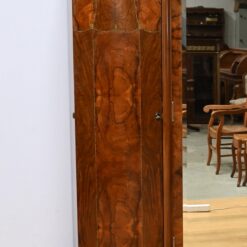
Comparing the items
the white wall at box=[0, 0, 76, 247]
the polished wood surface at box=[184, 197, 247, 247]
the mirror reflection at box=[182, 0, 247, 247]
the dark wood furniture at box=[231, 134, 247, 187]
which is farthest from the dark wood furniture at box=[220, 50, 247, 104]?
the white wall at box=[0, 0, 76, 247]

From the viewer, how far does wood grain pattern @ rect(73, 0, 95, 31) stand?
153 cm

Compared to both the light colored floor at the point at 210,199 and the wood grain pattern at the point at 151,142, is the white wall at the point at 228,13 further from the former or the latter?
the wood grain pattern at the point at 151,142

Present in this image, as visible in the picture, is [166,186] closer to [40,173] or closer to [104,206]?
[104,206]

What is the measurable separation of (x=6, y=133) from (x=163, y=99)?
0.64m

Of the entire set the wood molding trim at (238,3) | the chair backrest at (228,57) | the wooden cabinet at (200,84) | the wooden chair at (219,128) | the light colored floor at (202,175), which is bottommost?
the light colored floor at (202,175)

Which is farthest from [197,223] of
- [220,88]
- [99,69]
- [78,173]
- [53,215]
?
[99,69]

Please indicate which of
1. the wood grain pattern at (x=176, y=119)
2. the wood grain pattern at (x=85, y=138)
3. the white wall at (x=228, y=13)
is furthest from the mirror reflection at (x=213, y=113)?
the wood grain pattern at (x=85, y=138)

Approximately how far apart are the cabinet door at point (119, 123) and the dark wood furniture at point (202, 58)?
26.9 inches

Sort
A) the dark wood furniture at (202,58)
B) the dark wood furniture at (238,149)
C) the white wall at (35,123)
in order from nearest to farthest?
1. the white wall at (35,123)
2. the dark wood furniture at (202,58)
3. the dark wood furniture at (238,149)

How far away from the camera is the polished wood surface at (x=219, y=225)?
A: 2314 millimetres

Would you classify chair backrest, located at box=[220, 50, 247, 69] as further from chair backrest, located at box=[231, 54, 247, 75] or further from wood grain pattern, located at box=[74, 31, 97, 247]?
wood grain pattern, located at box=[74, 31, 97, 247]

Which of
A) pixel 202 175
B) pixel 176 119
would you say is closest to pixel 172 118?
pixel 176 119

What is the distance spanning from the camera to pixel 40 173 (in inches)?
71.7

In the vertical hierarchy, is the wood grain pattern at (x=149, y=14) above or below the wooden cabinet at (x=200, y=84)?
above
